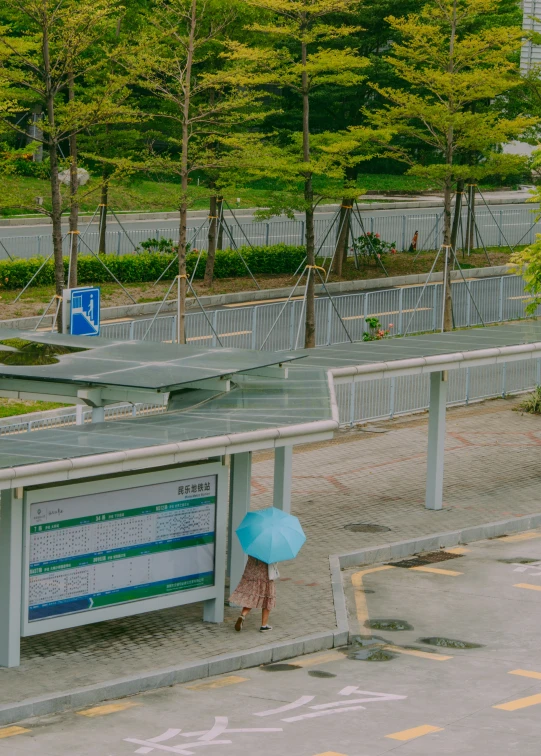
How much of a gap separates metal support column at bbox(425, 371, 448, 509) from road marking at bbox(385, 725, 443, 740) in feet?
29.6

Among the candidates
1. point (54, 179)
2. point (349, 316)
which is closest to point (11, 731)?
point (54, 179)

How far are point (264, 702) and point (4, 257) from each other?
30850 millimetres

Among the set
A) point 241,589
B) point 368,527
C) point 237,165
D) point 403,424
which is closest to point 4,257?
A: point 237,165

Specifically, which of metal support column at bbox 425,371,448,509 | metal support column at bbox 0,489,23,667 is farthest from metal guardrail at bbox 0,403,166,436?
metal support column at bbox 0,489,23,667

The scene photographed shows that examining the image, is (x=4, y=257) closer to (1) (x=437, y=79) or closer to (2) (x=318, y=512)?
(1) (x=437, y=79)

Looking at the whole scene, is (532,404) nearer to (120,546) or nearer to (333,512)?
(333,512)

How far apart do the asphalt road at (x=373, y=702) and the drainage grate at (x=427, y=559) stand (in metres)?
1.48

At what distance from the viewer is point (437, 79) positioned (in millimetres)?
35844

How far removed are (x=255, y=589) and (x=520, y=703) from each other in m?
3.30

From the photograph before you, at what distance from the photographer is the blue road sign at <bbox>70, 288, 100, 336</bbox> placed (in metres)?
21.3

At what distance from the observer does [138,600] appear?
1471cm

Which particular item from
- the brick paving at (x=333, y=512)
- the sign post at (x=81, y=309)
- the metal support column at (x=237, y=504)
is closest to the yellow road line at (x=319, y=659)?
the brick paving at (x=333, y=512)

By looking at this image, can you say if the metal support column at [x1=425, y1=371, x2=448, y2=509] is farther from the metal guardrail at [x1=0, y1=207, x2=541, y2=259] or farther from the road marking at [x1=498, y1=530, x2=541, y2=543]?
the metal guardrail at [x1=0, y1=207, x2=541, y2=259]

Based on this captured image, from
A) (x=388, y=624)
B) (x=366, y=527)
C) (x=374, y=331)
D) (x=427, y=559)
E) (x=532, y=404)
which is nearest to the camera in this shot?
(x=388, y=624)
